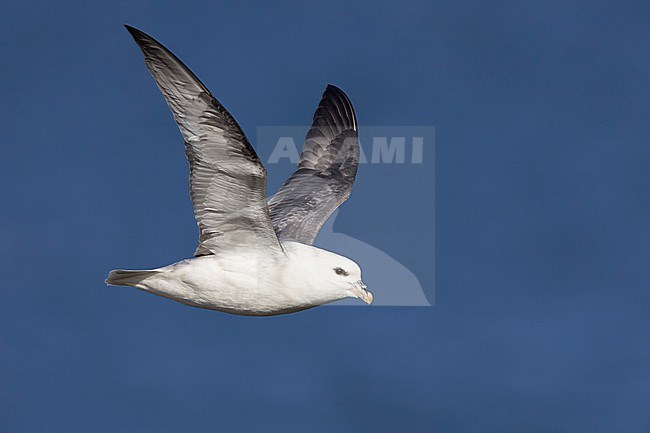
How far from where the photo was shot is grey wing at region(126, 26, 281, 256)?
12.8 m

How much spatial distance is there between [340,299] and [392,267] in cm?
405

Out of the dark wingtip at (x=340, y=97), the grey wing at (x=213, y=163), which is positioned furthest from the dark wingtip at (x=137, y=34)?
the dark wingtip at (x=340, y=97)

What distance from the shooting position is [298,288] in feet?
46.1

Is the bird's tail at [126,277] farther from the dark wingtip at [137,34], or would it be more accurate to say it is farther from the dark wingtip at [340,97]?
the dark wingtip at [340,97]

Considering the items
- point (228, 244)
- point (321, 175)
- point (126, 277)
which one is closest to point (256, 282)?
point (228, 244)

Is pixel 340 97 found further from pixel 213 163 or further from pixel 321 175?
pixel 213 163

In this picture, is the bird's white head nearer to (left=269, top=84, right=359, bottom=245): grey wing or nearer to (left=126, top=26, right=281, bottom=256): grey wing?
(left=126, top=26, right=281, bottom=256): grey wing

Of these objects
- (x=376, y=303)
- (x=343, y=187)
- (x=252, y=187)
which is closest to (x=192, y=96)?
(x=252, y=187)

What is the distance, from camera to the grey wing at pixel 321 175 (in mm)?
16484

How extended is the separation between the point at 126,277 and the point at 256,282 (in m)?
1.46

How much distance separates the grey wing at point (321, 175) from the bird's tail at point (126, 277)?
7.39 feet

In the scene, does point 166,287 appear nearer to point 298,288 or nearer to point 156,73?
point 298,288

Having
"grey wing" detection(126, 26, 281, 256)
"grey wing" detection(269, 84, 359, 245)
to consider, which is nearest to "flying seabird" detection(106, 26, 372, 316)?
"grey wing" detection(126, 26, 281, 256)

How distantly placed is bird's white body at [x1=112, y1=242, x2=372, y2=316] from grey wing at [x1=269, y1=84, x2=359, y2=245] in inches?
67.9
